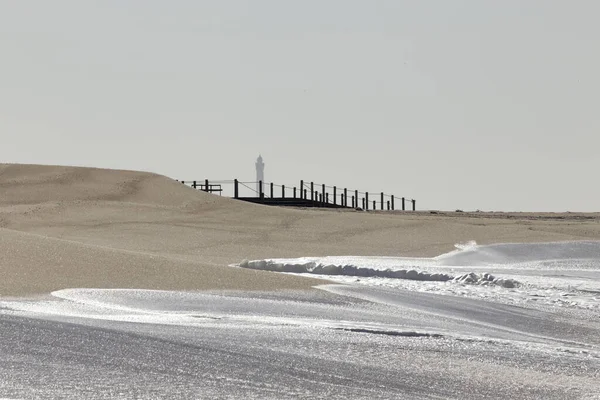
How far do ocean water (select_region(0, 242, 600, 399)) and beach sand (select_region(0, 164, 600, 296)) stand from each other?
72 cm

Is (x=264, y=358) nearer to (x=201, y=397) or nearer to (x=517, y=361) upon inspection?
(x=201, y=397)

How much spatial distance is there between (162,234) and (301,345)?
41.0ft

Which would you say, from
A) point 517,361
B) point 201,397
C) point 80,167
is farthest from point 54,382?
point 80,167

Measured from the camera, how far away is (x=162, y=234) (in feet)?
59.1

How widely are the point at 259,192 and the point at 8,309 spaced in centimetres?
3094

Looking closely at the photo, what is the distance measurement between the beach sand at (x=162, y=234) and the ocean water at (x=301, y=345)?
28.4 inches

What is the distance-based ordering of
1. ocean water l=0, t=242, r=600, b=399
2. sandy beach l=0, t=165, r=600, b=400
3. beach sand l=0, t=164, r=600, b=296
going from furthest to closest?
beach sand l=0, t=164, r=600, b=296
sandy beach l=0, t=165, r=600, b=400
ocean water l=0, t=242, r=600, b=399

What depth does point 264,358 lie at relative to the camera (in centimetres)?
524

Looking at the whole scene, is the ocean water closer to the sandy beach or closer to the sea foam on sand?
the sandy beach

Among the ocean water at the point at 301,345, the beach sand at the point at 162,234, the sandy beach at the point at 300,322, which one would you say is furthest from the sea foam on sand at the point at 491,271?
the beach sand at the point at 162,234

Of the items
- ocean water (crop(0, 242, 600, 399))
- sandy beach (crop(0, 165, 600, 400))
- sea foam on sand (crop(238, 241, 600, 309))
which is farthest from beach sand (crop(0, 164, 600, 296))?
sea foam on sand (crop(238, 241, 600, 309))

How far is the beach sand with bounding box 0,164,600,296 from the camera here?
348 inches

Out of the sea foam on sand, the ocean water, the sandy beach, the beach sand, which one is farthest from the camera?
the sea foam on sand

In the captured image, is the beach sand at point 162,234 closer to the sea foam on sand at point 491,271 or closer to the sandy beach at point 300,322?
the sandy beach at point 300,322
